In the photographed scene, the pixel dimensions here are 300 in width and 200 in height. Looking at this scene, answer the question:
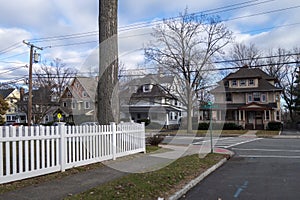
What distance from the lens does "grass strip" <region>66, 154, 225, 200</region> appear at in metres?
5.97

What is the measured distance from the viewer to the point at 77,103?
191 ft

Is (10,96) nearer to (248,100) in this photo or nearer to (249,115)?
(248,100)

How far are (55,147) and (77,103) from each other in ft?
168

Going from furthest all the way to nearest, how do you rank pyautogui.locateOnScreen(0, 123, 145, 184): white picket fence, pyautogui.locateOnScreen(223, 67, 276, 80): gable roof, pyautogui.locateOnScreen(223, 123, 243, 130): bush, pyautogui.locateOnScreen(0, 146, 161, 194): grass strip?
pyautogui.locateOnScreen(223, 67, 276, 80): gable roof, pyautogui.locateOnScreen(223, 123, 243, 130): bush, pyautogui.locateOnScreen(0, 123, 145, 184): white picket fence, pyautogui.locateOnScreen(0, 146, 161, 194): grass strip

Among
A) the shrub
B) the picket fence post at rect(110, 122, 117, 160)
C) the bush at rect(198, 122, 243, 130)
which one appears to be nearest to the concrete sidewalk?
the picket fence post at rect(110, 122, 117, 160)

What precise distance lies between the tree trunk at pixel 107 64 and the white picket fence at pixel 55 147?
880mm

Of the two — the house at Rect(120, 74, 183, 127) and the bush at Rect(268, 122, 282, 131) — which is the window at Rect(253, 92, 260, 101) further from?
the house at Rect(120, 74, 183, 127)

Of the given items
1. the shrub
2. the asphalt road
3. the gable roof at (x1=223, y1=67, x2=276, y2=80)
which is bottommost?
the shrub

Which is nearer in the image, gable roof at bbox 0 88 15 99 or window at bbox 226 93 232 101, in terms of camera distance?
window at bbox 226 93 232 101

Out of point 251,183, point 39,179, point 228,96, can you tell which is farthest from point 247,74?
point 39,179

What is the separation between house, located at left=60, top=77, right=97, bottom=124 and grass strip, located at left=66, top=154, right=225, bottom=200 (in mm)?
43605

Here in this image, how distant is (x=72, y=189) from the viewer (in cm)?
651

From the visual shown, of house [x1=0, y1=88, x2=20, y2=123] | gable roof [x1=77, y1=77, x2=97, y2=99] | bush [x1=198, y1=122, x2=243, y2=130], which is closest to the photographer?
bush [x1=198, y1=122, x2=243, y2=130]

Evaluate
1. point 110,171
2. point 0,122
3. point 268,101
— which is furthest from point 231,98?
point 110,171
